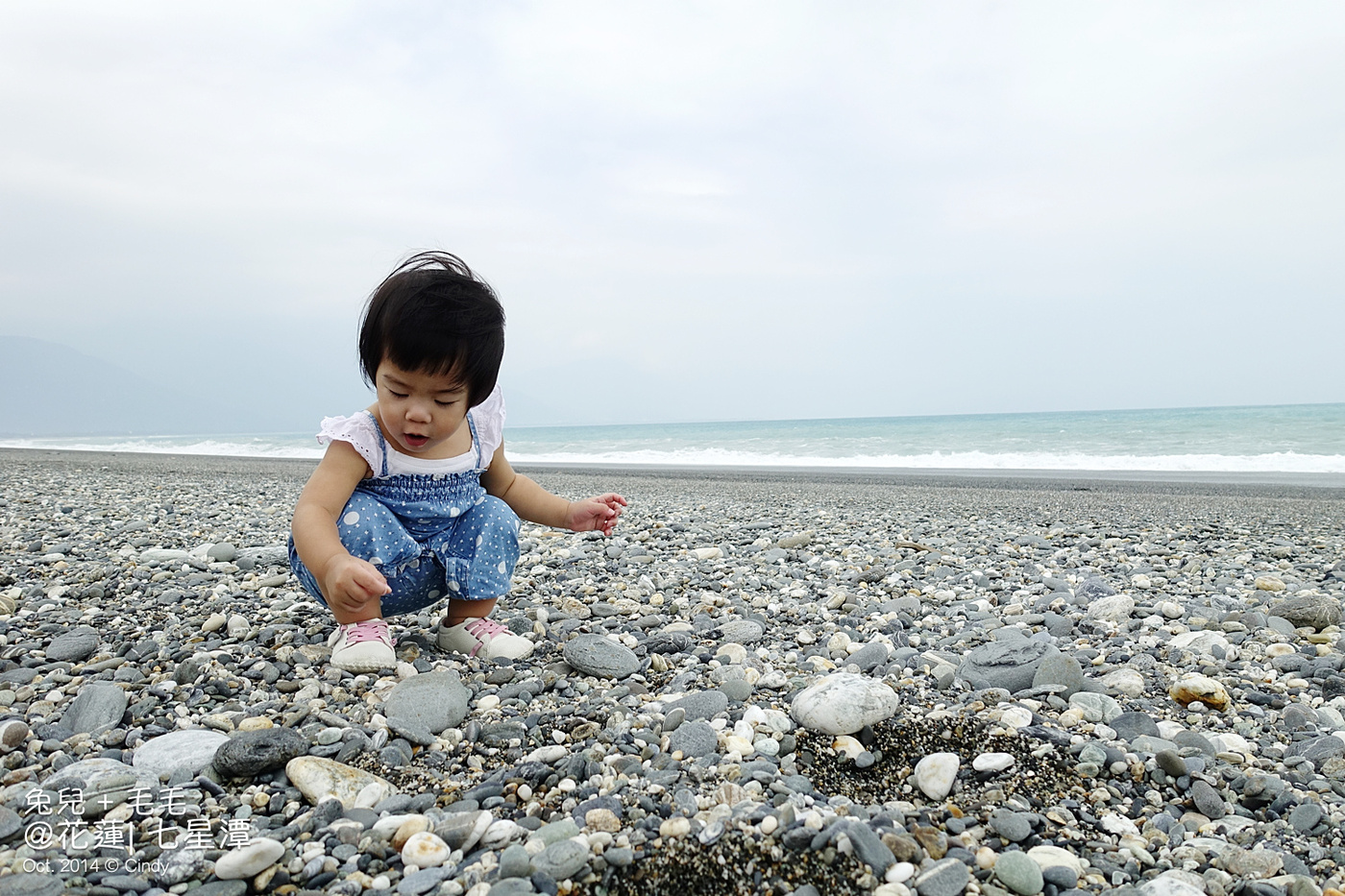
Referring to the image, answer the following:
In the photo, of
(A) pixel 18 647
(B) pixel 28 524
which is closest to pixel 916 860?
(A) pixel 18 647

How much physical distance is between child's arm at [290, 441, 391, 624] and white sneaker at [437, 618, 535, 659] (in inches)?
11.8

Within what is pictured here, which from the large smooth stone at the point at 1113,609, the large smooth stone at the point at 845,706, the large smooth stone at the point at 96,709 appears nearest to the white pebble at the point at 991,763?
the large smooth stone at the point at 845,706

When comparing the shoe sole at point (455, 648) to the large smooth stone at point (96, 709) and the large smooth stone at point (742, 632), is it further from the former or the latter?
the large smooth stone at point (96, 709)

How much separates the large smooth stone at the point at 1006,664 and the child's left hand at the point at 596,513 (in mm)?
1474

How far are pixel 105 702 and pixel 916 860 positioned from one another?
228 cm

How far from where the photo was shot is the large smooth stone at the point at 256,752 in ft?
6.29

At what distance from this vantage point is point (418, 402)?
2.68 m

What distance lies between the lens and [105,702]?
2279 millimetres

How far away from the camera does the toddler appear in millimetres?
2582

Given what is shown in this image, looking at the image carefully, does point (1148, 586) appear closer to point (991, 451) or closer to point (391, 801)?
point (391, 801)

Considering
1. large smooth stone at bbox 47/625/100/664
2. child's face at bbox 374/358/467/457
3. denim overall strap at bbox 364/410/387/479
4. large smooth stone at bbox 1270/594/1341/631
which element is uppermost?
child's face at bbox 374/358/467/457

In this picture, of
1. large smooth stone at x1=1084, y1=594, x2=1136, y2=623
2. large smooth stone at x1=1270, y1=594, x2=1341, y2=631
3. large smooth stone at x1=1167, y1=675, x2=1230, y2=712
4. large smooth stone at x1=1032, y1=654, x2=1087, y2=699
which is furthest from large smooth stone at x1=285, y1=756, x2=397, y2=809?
large smooth stone at x1=1270, y1=594, x2=1341, y2=631

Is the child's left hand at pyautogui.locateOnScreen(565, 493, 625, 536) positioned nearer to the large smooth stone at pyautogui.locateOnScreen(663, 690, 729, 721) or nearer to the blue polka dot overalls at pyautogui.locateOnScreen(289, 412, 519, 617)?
the blue polka dot overalls at pyautogui.locateOnScreen(289, 412, 519, 617)

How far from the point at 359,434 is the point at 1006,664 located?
246 cm
